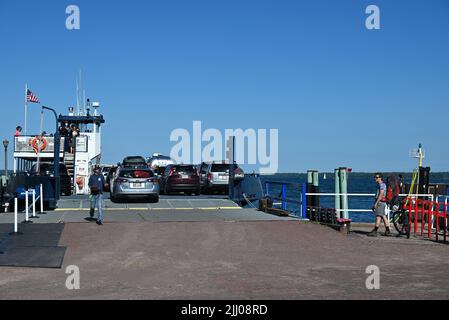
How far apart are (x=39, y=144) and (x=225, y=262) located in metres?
23.7

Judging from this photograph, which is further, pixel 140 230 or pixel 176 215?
pixel 176 215

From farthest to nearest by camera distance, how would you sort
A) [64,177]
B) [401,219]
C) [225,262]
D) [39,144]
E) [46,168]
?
[46,168], [39,144], [64,177], [401,219], [225,262]

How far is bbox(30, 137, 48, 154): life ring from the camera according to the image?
34.2 m

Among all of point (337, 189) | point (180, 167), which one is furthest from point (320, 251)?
point (180, 167)

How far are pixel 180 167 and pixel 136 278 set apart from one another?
66.4 feet

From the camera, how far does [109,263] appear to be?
1270 cm

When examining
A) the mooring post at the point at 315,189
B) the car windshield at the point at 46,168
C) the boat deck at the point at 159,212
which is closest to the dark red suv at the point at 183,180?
the boat deck at the point at 159,212

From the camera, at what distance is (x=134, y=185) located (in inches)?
973

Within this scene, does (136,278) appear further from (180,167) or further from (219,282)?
(180,167)

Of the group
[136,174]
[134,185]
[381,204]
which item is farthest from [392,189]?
[136,174]

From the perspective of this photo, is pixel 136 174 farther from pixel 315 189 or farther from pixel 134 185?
pixel 315 189

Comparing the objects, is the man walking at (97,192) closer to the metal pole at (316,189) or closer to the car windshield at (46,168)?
the metal pole at (316,189)

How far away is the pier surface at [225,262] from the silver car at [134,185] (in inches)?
154

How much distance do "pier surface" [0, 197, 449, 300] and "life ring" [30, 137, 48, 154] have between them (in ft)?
45.8
